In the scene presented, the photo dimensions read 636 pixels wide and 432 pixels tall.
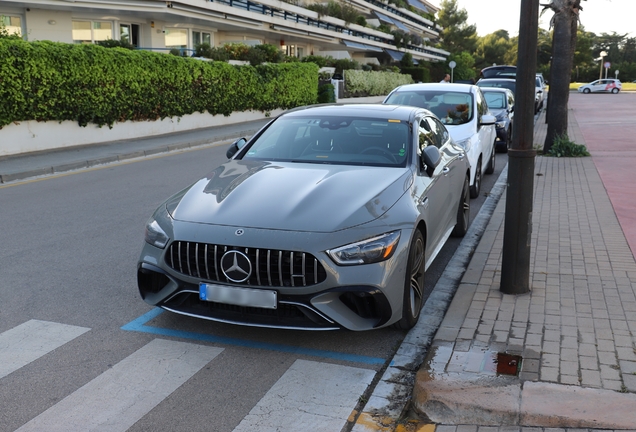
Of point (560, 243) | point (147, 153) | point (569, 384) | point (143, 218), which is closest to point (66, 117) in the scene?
point (147, 153)

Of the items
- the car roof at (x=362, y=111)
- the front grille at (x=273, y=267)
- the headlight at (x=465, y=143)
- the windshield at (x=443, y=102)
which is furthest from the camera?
the windshield at (x=443, y=102)

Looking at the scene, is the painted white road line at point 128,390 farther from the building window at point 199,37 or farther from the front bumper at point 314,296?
the building window at point 199,37

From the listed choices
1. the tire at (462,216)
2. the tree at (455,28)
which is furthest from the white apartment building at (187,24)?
the tree at (455,28)

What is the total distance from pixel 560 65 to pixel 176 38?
22343 millimetres

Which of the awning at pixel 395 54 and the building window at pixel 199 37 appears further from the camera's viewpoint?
the awning at pixel 395 54

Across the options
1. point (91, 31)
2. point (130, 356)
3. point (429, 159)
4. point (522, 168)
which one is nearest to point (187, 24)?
point (91, 31)

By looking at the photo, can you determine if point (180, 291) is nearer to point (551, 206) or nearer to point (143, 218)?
point (143, 218)

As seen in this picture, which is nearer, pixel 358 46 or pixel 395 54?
pixel 358 46

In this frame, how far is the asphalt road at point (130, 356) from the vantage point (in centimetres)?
385

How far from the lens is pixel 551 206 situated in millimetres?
9547

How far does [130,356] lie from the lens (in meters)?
4.55

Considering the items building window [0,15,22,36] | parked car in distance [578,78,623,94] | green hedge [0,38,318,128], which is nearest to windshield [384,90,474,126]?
green hedge [0,38,318,128]

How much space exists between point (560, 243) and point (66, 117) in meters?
12.9

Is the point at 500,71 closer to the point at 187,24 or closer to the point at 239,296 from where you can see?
the point at 187,24
